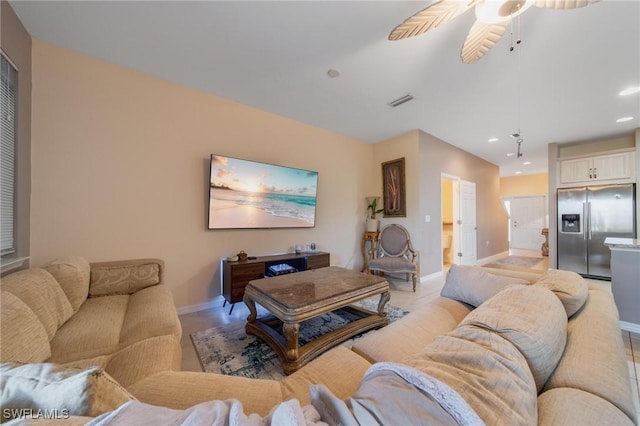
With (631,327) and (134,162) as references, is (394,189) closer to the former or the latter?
(631,327)

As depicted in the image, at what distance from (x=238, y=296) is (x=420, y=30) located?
3035mm

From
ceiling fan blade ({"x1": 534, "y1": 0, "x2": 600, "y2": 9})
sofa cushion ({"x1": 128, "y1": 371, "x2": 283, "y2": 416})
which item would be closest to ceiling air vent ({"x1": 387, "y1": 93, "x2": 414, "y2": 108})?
ceiling fan blade ({"x1": 534, "y1": 0, "x2": 600, "y2": 9})

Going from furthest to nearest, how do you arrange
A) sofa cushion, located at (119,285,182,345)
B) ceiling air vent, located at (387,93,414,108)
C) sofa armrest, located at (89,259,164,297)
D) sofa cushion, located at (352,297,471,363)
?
ceiling air vent, located at (387,93,414,108), sofa armrest, located at (89,259,164,297), sofa cushion, located at (119,285,182,345), sofa cushion, located at (352,297,471,363)

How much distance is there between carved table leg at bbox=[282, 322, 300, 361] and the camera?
173 centimetres

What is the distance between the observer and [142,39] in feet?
6.89

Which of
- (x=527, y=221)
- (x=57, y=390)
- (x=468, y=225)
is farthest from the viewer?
(x=527, y=221)

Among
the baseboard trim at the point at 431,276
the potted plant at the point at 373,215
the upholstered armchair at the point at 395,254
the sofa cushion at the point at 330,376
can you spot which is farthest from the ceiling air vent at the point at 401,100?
the sofa cushion at the point at 330,376

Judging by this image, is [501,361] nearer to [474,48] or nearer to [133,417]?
[133,417]

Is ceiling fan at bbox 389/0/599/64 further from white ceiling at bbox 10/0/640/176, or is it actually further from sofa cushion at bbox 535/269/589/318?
sofa cushion at bbox 535/269/589/318

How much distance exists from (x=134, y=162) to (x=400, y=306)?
3.65 metres

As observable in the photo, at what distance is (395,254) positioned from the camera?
4102 millimetres

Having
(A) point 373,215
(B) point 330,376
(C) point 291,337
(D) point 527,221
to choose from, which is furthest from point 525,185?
(B) point 330,376

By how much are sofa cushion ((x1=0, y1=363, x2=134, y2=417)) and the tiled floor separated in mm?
1520

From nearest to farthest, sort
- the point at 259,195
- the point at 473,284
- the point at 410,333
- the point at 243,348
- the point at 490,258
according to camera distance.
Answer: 1. the point at 410,333
2. the point at 473,284
3. the point at 243,348
4. the point at 259,195
5. the point at 490,258
